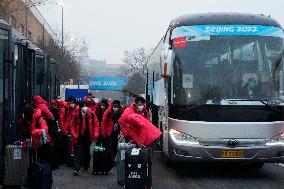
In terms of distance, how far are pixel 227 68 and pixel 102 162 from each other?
344 centimetres

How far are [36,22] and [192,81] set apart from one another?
46115 mm

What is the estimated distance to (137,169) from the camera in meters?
8.96

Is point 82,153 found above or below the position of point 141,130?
below

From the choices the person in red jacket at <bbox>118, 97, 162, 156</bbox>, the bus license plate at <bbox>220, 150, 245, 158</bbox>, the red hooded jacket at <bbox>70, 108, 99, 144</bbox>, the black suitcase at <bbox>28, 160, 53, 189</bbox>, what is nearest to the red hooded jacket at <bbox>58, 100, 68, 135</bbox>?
the red hooded jacket at <bbox>70, 108, 99, 144</bbox>

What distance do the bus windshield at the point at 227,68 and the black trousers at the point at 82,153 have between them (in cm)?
237

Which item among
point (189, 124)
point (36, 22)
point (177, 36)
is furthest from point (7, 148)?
point (36, 22)

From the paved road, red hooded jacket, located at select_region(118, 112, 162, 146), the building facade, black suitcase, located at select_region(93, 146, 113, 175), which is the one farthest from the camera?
A: the building facade

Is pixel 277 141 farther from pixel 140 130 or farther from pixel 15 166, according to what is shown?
pixel 15 166

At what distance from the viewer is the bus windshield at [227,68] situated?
10.8m

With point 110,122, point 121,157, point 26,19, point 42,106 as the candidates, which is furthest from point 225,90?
point 26,19

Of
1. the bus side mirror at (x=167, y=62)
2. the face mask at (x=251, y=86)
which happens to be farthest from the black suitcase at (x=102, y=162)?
the face mask at (x=251, y=86)

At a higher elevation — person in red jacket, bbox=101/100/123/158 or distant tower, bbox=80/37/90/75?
distant tower, bbox=80/37/90/75

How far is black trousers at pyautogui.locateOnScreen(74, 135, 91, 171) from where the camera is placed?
1170cm

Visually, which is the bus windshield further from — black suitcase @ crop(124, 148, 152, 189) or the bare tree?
the bare tree
